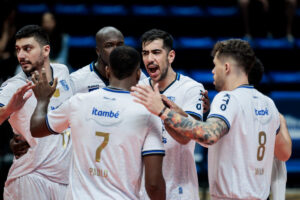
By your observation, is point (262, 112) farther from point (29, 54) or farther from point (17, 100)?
point (29, 54)

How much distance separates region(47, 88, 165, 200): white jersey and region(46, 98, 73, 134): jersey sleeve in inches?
4.8

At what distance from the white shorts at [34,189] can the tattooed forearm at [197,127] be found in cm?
175

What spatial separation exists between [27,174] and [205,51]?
22.4 feet

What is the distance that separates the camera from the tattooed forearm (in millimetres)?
3969

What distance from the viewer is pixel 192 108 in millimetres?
4910

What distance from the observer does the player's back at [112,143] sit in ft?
13.0

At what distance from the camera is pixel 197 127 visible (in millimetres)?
4020

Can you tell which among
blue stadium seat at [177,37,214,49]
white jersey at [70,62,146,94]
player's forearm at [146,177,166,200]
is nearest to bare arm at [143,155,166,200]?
player's forearm at [146,177,166,200]

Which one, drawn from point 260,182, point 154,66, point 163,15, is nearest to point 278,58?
point 163,15

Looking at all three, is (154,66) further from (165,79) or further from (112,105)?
(112,105)

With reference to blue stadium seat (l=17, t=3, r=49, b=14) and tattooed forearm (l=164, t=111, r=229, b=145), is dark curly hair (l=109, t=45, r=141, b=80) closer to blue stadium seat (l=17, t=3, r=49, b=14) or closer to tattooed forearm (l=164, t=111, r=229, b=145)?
tattooed forearm (l=164, t=111, r=229, b=145)

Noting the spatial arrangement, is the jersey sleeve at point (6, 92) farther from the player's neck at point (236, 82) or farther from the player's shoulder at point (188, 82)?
the player's neck at point (236, 82)

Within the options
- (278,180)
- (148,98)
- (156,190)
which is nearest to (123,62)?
(148,98)

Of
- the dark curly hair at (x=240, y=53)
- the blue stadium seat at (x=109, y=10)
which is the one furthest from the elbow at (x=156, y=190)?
the blue stadium seat at (x=109, y=10)
